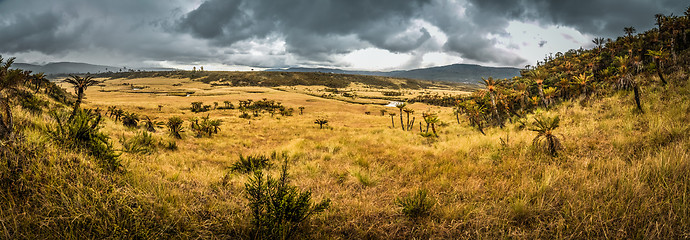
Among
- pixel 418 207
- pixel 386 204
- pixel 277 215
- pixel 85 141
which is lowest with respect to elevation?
pixel 386 204

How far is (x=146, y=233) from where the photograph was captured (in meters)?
2.54

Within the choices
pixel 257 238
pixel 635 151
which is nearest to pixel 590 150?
pixel 635 151

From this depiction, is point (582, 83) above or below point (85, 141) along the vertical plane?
above

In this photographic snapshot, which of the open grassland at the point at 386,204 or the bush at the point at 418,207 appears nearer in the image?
the open grassland at the point at 386,204

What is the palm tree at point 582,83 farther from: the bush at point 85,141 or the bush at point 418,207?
the bush at point 85,141

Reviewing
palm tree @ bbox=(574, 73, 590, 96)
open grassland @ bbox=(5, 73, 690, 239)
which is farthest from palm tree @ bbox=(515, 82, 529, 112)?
open grassland @ bbox=(5, 73, 690, 239)

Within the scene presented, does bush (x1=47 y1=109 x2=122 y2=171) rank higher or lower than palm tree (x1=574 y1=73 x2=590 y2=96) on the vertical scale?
lower

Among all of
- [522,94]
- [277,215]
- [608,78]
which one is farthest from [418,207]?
[522,94]

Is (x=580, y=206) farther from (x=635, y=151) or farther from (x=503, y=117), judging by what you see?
(x=503, y=117)

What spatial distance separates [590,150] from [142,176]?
33.0 ft

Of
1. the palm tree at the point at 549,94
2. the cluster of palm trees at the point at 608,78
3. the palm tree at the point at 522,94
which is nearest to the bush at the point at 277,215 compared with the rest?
the cluster of palm trees at the point at 608,78

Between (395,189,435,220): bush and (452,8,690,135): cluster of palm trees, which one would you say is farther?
(452,8,690,135): cluster of palm trees

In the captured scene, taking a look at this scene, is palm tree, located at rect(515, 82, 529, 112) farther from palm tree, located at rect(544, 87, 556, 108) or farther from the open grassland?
the open grassland

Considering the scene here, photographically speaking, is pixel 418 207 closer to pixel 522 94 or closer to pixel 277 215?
pixel 277 215
